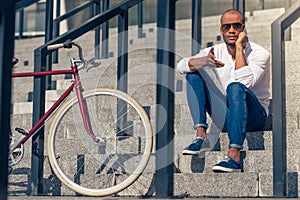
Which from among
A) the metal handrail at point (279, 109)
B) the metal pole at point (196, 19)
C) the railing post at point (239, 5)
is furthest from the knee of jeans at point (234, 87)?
the railing post at point (239, 5)

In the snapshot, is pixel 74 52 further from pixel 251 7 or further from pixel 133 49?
pixel 251 7

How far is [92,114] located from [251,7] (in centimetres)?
454

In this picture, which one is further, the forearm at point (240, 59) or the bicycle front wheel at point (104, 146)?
the forearm at point (240, 59)

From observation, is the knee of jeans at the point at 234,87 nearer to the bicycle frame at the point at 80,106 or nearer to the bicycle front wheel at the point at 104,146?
the bicycle front wheel at the point at 104,146

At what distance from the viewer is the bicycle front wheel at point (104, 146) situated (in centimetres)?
455

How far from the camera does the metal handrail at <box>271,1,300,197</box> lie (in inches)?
159

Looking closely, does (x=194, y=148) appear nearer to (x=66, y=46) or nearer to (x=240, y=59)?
(x=240, y=59)

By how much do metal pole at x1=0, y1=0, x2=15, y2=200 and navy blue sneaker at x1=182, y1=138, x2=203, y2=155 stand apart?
8.94 ft

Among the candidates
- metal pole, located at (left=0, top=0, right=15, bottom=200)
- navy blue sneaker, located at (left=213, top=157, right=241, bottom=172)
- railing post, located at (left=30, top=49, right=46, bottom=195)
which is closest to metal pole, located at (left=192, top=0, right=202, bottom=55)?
railing post, located at (left=30, top=49, right=46, bottom=195)

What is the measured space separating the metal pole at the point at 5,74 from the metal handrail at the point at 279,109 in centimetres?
232

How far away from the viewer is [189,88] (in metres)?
4.74

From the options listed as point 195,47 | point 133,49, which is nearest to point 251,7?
point 133,49

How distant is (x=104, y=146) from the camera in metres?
4.69

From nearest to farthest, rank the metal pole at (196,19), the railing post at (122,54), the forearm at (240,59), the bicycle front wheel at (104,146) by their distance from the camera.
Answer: the bicycle front wheel at (104,146), the forearm at (240,59), the railing post at (122,54), the metal pole at (196,19)
